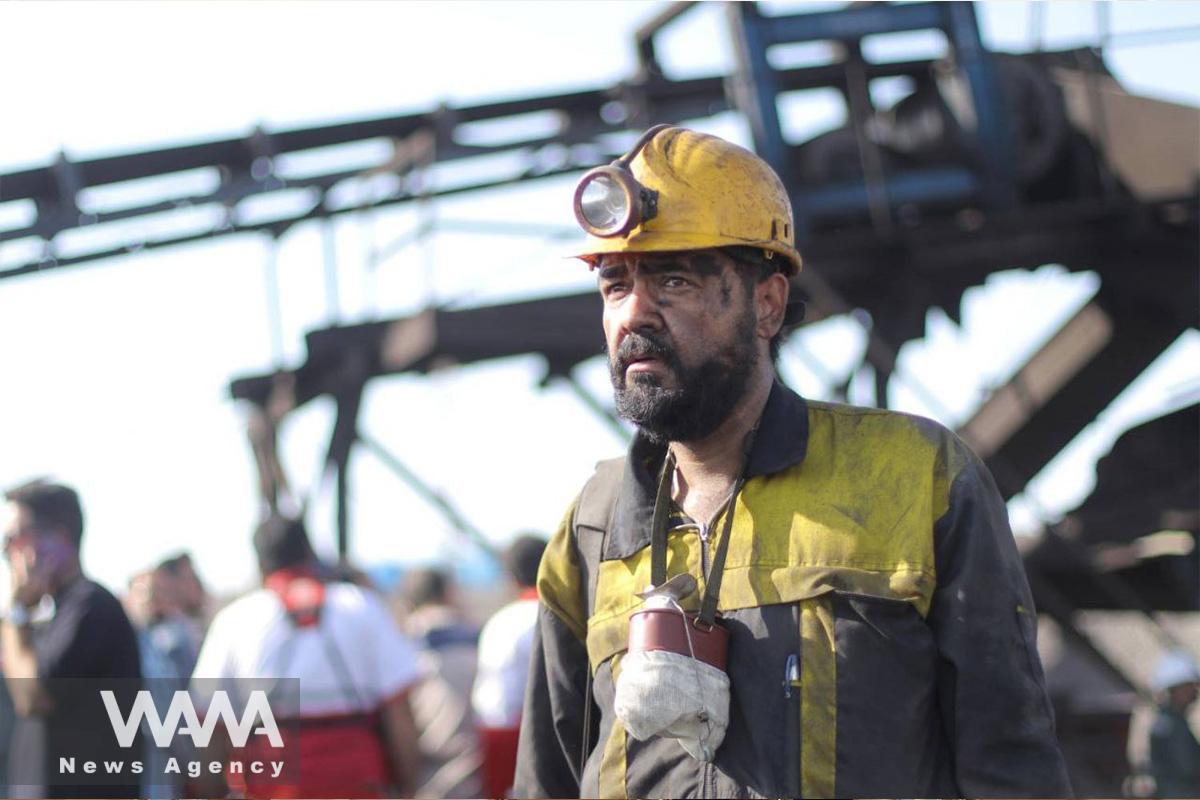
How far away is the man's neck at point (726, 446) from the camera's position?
322cm

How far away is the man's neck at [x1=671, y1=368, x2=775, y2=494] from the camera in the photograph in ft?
10.6

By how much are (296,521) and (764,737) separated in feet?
12.3

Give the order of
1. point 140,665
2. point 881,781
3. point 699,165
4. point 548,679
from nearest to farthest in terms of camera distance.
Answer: point 881,781
point 699,165
point 548,679
point 140,665

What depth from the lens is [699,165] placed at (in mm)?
3193

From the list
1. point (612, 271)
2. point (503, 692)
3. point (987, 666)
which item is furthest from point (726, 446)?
point (503, 692)

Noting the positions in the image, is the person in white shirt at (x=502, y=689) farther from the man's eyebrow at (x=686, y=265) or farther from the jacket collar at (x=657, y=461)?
the man's eyebrow at (x=686, y=265)

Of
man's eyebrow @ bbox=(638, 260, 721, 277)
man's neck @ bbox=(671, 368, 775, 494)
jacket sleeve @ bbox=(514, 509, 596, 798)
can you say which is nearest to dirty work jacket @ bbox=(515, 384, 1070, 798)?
man's neck @ bbox=(671, 368, 775, 494)

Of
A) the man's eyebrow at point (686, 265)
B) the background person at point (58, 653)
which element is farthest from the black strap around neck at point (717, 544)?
the background person at point (58, 653)

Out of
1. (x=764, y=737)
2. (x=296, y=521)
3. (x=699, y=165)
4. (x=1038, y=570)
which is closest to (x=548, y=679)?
(x=764, y=737)

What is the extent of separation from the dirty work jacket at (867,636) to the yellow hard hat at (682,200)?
393mm

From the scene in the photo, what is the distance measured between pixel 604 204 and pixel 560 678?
36.4 inches

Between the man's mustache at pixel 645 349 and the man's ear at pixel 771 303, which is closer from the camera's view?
the man's mustache at pixel 645 349

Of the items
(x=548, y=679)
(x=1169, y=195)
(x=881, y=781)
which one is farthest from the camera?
(x=1169, y=195)

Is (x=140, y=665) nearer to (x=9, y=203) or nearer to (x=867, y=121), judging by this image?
(x=9, y=203)
